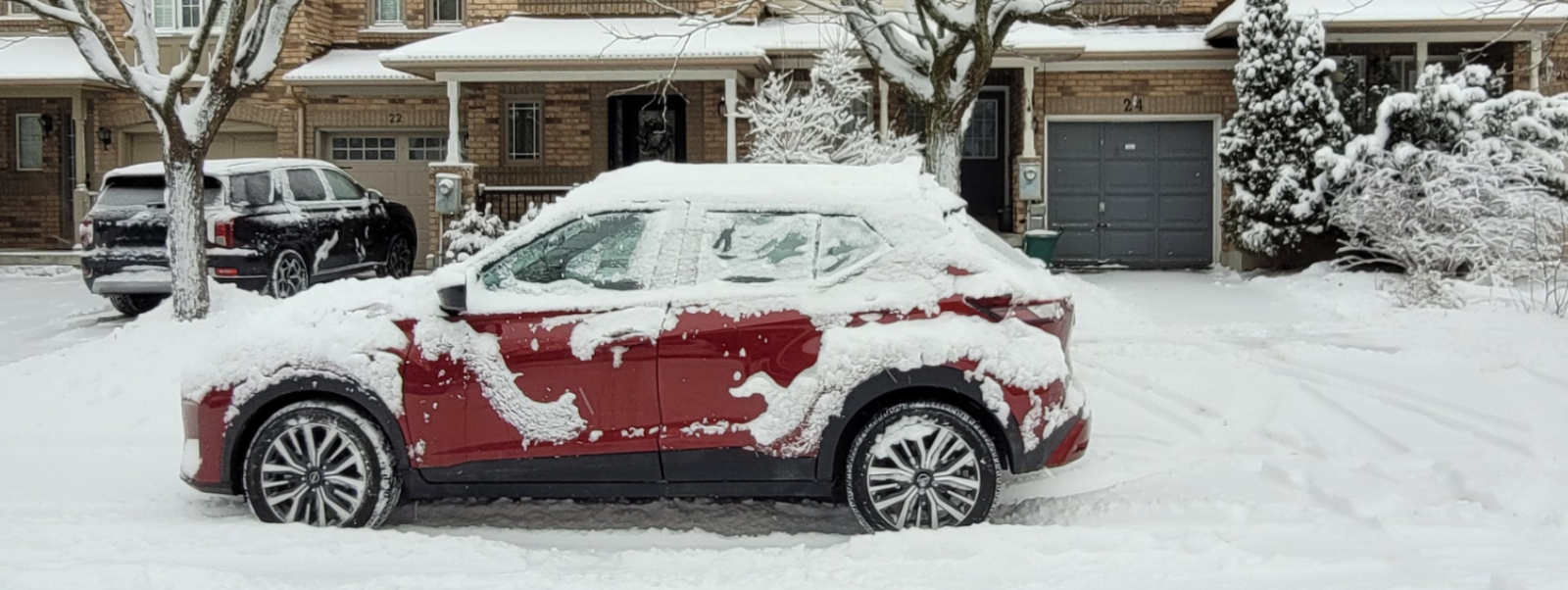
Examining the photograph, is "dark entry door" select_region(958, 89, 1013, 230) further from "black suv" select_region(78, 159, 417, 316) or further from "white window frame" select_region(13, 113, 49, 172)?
"white window frame" select_region(13, 113, 49, 172)

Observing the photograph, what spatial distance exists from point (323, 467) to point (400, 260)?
11503 mm

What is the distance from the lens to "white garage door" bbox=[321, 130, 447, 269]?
20.6 metres

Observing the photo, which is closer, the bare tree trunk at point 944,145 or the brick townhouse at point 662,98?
the bare tree trunk at point 944,145

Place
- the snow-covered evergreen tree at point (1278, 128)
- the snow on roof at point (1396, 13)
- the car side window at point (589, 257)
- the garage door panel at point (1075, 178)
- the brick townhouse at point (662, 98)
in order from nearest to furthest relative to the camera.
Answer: the car side window at point (589, 257)
the snow-covered evergreen tree at point (1278, 128)
the snow on roof at point (1396, 13)
the brick townhouse at point (662, 98)
the garage door panel at point (1075, 178)

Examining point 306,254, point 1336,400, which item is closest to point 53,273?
point 306,254

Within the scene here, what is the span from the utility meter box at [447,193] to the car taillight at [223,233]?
3.87 meters

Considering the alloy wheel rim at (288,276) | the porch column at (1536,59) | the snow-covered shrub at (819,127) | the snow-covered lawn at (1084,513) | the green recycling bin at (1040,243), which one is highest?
the porch column at (1536,59)

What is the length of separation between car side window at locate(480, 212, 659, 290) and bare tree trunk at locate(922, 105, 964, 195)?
Result: 6.35m

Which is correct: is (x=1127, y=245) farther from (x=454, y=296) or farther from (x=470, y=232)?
(x=454, y=296)

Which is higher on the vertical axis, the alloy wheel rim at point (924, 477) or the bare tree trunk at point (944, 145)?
the bare tree trunk at point (944, 145)

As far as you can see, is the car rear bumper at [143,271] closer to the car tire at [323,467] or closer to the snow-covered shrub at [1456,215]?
the car tire at [323,467]

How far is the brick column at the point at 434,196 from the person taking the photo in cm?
1723

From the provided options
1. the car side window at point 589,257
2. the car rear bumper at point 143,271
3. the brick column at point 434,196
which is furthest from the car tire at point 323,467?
the brick column at point 434,196

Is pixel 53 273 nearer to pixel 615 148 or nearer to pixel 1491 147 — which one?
pixel 615 148
